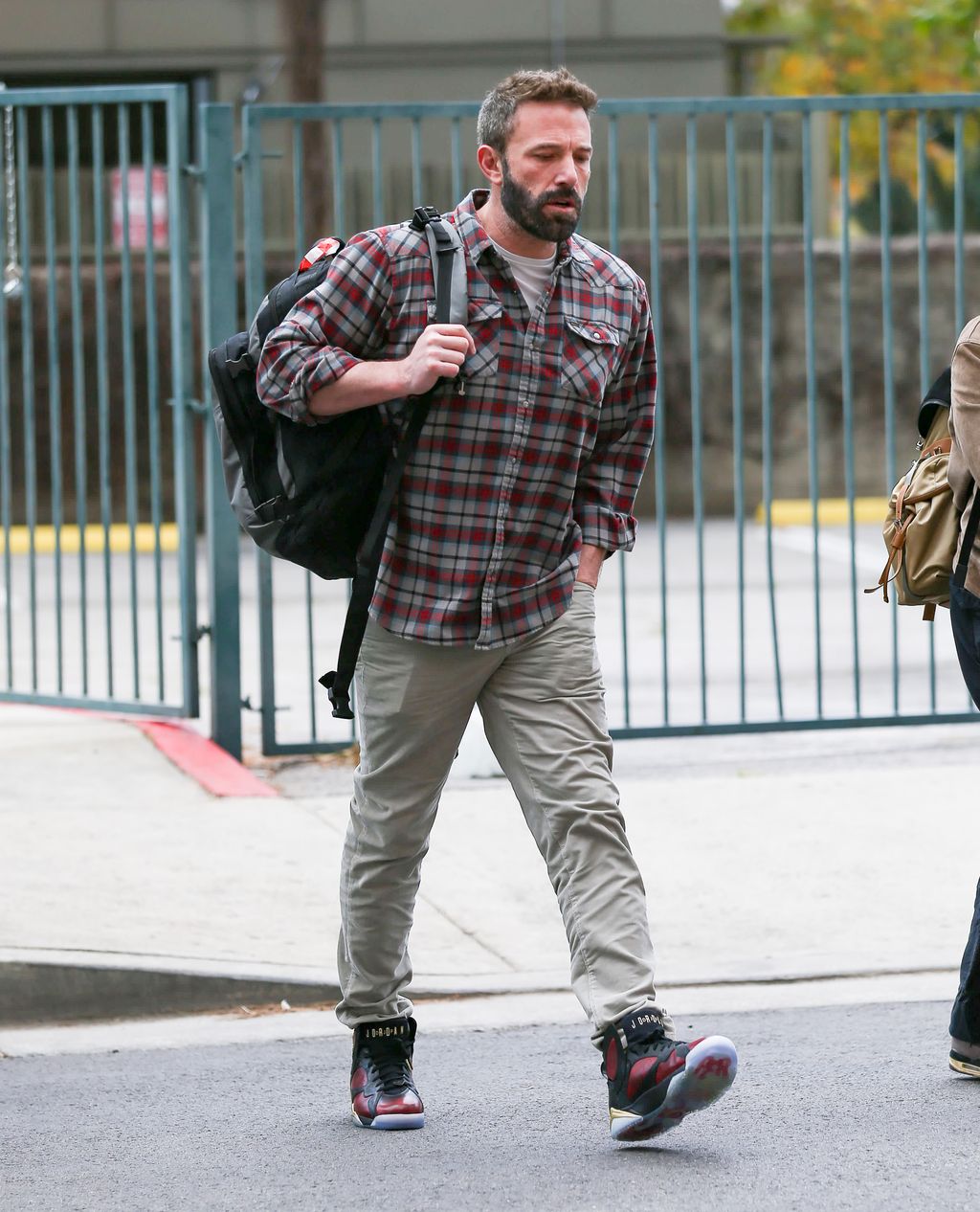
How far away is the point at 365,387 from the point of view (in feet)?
12.6

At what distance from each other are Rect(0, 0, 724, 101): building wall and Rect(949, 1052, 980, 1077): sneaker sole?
59.5 feet

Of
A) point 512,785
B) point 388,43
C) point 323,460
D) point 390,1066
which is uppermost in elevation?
point 388,43

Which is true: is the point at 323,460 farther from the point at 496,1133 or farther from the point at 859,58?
the point at 859,58

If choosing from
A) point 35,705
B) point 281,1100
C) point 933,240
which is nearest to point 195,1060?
point 281,1100

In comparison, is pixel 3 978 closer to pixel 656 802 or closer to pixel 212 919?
pixel 212 919

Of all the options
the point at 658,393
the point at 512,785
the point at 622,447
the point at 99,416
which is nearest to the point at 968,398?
the point at 622,447

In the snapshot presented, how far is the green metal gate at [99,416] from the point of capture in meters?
7.93

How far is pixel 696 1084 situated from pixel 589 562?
1.08m

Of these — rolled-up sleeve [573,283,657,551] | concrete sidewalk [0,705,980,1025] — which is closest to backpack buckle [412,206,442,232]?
rolled-up sleeve [573,283,657,551]

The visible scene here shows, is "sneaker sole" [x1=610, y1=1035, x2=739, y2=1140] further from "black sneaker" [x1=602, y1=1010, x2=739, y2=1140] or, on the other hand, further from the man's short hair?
the man's short hair

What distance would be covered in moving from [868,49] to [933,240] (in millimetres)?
18561

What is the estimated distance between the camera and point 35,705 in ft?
27.8

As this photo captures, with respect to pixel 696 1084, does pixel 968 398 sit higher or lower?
higher

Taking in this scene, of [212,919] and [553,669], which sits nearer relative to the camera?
[553,669]
